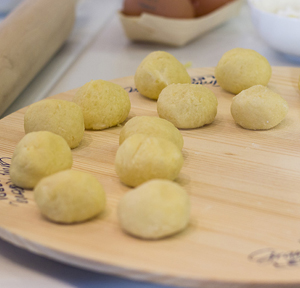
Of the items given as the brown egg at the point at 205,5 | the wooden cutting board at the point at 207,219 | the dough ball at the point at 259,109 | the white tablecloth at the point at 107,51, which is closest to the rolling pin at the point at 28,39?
the white tablecloth at the point at 107,51

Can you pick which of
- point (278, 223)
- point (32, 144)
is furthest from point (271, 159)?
point (32, 144)

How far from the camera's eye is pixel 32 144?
740mm

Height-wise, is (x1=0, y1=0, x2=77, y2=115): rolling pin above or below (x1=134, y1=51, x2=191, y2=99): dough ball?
above

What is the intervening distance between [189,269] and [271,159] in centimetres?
40

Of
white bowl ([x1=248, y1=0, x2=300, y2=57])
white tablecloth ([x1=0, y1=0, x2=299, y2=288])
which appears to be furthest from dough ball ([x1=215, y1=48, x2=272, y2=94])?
white tablecloth ([x1=0, y1=0, x2=299, y2=288])

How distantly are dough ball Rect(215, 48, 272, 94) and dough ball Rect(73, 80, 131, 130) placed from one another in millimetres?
316

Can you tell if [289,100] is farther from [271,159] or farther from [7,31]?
[7,31]

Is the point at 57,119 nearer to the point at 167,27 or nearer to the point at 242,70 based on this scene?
the point at 242,70

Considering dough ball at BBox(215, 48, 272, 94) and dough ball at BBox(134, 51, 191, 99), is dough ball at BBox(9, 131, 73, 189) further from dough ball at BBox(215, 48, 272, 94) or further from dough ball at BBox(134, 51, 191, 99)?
dough ball at BBox(215, 48, 272, 94)

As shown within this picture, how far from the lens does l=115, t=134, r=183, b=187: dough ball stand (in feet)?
2.40

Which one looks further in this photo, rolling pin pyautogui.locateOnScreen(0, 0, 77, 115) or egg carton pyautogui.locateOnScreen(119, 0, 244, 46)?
egg carton pyautogui.locateOnScreen(119, 0, 244, 46)

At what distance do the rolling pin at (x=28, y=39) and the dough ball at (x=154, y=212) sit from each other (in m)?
0.65

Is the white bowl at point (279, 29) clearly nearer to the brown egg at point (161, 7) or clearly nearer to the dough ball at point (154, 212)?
the brown egg at point (161, 7)

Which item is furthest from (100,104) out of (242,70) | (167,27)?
(167,27)
